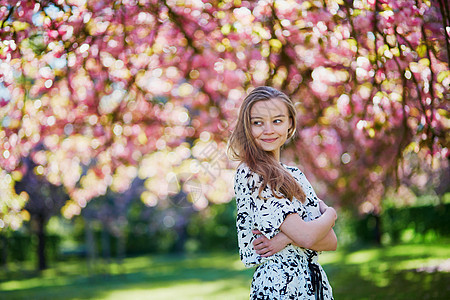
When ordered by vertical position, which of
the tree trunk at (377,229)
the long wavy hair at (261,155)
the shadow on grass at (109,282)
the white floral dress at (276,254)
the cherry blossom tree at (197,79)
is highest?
the cherry blossom tree at (197,79)

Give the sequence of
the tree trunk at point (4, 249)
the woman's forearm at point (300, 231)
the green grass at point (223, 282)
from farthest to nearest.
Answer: the tree trunk at point (4, 249) → the green grass at point (223, 282) → the woman's forearm at point (300, 231)

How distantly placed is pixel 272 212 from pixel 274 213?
0.01m

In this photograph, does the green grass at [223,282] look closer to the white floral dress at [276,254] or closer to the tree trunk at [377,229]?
the tree trunk at [377,229]

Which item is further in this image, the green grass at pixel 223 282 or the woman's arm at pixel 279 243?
the green grass at pixel 223 282

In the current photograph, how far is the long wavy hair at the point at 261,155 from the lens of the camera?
2668 mm

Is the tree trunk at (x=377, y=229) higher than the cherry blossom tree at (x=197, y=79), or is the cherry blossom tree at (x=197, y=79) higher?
the cherry blossom tree at (x=197, y=79)

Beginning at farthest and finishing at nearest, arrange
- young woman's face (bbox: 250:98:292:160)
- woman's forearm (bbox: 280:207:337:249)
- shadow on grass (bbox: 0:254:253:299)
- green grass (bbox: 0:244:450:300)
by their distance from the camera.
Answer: shadow on grass (bbox: 0:254:253:299)
green grass (bbox: 0:244:450:300)
young woman's face (bbox: 250:98:292:160)
woman's forearm (bbox: 280:207:337:249)

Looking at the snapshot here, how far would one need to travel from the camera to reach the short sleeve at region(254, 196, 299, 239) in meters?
2.61

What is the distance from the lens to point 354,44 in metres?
4.98

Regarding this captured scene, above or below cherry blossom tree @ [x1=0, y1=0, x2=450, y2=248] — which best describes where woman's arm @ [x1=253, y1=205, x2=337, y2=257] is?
below

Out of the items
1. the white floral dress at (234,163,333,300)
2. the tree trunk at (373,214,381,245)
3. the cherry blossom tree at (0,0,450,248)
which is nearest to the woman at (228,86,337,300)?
the white floral dress at (234,163,333,300)

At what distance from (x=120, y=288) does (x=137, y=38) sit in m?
7.83

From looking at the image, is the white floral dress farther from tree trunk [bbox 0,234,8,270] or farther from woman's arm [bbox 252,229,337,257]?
tree trunk [bbox 0,234,8,270]

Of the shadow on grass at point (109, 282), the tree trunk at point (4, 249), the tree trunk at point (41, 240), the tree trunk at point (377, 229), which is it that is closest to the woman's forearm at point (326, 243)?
the shadow on grass at point (109, 282)
